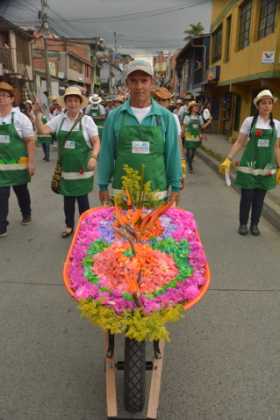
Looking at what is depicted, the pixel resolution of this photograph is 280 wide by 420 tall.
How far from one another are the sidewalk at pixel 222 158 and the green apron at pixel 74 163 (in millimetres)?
3015

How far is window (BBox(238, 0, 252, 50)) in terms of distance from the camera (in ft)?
→ 44.6

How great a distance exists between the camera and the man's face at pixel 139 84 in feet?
9.01

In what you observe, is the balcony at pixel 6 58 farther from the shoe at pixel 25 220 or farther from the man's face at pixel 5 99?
the man's face at pixel 5 99

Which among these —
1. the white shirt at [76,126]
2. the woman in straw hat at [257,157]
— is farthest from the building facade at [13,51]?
the woman in straw hat at [257,157]

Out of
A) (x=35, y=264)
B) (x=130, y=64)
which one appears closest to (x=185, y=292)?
(x=130, y=64)

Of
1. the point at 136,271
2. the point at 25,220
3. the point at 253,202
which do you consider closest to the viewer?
the point at 136,271

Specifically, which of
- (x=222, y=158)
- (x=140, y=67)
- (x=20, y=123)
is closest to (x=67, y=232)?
(x=20, y=123)

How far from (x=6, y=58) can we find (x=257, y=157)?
25.3 meters

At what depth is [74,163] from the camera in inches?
187

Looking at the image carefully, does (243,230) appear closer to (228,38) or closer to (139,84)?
(139,84)

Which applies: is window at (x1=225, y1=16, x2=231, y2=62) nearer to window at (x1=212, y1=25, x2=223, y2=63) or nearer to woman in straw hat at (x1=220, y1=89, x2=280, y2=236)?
window at (x1=212, y1=25, x2=223, y2=63)

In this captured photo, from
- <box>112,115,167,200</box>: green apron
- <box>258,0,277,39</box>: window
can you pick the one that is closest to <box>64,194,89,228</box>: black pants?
<box>112,115,167,200</box>: green apron

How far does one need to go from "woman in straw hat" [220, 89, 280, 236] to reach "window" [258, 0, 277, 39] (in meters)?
7.76

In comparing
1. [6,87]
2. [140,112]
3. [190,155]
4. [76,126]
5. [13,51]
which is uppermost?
[13,51]
